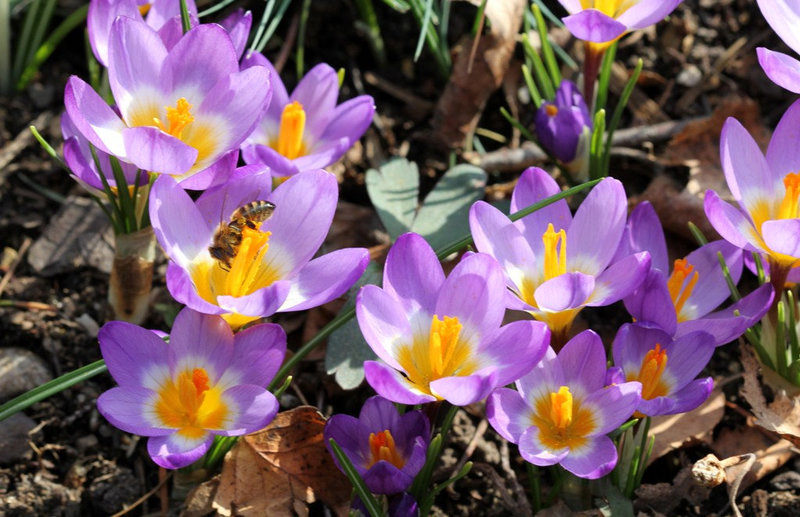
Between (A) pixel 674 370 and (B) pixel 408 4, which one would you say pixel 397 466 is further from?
(B) pixel 408 4

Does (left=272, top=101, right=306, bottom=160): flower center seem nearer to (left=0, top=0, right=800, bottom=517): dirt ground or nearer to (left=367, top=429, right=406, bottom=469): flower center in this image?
(left=0, top=0, right=800, bottom=517): dirt ground

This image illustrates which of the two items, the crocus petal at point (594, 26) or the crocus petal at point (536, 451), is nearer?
the crocus petal at point (536, 451)

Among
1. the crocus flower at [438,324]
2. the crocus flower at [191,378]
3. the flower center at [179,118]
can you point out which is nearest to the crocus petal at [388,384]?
the crocus flower at [438,324]

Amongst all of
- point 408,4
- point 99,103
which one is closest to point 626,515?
point 99,103

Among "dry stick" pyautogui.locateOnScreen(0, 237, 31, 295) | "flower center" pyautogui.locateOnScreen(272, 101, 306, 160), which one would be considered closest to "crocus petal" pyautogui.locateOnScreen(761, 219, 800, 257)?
"flower center" pyautogui.locateOnScreen(272, 101, 306, 160)

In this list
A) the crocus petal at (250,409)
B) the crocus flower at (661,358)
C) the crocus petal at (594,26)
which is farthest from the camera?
the crocus petal at (594,26)

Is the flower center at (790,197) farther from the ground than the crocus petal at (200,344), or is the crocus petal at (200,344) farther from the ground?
the flower center at (790,197)

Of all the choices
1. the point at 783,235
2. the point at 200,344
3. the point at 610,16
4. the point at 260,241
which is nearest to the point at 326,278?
the point at 260,241

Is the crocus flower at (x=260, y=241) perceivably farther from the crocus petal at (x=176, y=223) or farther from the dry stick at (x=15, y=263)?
the dry stick at (x=15, y=263)
